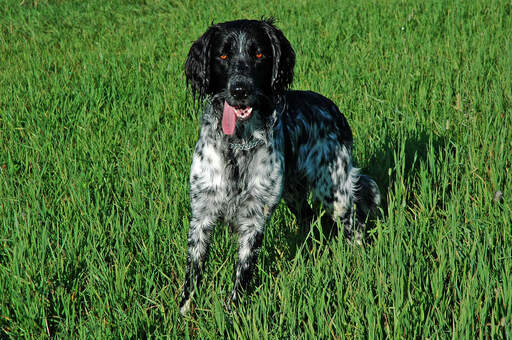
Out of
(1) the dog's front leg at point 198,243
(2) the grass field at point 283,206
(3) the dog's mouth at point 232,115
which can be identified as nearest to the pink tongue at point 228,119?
(3) the dog's mouth at point 232,115

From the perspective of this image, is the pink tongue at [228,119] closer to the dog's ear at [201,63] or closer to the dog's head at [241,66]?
the dog's head at [241,66]

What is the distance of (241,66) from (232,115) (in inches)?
10.9

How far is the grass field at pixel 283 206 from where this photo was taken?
2.33 meters

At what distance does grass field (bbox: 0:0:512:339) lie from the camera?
91.7 inches

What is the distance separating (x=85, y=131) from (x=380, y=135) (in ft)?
8.40

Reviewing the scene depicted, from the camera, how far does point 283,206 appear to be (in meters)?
3.81

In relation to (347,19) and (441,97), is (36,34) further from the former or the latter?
(441,97)

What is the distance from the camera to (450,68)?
5.78 meters

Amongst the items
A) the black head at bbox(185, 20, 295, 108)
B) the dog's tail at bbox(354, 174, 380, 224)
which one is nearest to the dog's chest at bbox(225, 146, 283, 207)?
the black head at bbox(185, 20, 295, 108)

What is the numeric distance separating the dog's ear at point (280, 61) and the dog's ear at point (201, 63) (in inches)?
13.4

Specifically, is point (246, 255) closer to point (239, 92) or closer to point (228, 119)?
point (228, 119)

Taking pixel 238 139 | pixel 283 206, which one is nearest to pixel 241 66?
pixel 238 139

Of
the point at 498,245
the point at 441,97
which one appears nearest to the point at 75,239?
the point at 498,245

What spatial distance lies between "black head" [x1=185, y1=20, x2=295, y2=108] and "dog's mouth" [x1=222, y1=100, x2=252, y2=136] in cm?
4
